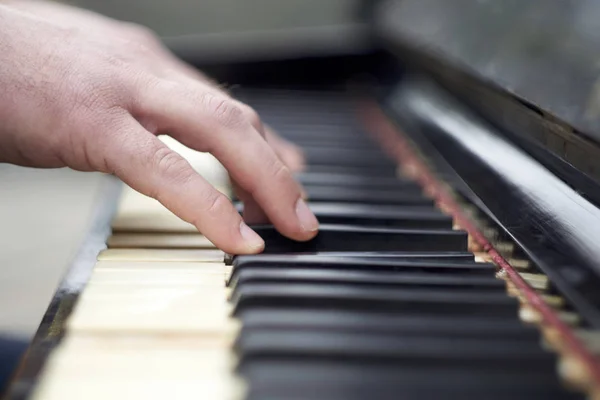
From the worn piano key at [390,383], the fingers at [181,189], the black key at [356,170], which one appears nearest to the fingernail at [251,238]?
the fingers at [181,189]

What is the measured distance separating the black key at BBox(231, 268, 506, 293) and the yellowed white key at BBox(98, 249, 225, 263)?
0.10m

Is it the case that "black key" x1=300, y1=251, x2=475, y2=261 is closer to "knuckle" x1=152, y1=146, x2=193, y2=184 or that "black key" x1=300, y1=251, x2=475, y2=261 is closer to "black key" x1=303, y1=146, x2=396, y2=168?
"knuckle" x1=152, y1=146, x2=193, y2=184

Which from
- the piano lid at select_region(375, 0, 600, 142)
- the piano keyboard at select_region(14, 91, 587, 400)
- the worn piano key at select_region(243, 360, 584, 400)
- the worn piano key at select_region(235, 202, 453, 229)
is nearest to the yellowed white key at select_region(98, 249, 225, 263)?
the piano keyboard at select_region(14, 91, 587, 400)

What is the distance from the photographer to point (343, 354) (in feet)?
1.73

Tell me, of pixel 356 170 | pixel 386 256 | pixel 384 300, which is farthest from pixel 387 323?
pixel 356 170

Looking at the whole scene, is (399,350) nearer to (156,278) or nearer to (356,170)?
(156,278)

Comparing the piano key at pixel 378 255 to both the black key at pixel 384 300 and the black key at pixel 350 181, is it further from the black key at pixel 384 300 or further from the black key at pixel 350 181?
the black key at pixel 350 181

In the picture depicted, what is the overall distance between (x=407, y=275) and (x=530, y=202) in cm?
18

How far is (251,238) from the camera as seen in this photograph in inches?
29.3

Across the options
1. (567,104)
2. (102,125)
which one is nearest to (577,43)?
(567,104)

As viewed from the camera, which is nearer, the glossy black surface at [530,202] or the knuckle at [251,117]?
the glossy black surface at [530,202]

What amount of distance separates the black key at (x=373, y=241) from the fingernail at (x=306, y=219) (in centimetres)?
2

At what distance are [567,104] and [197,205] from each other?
0.37m

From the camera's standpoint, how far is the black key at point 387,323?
559 millimetres
